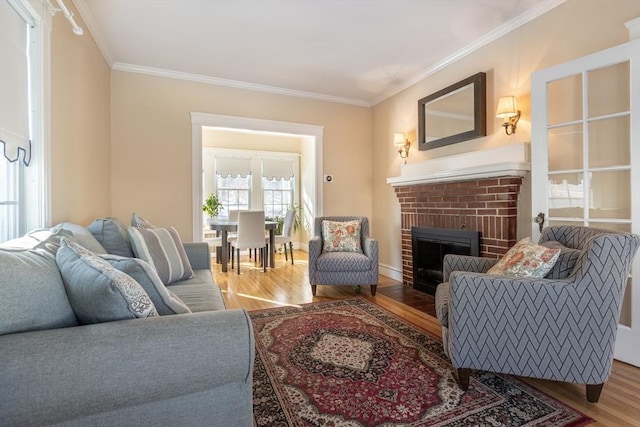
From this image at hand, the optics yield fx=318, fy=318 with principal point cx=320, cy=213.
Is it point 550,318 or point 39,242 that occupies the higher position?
point 39,242

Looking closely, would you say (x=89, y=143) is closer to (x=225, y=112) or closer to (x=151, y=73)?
(x=151, y=73)

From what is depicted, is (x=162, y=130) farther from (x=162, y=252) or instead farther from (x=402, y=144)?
(x=402, y=144)

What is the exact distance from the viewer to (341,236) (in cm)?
378

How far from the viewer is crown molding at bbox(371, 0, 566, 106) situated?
2.54 metres

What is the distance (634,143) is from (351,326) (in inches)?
88.6

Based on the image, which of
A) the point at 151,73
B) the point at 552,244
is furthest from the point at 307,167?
the point at 552,244

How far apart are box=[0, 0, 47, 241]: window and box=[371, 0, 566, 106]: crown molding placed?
346 cm

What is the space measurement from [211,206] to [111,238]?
4.42 metres

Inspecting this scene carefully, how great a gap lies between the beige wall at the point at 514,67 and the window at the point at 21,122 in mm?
3498

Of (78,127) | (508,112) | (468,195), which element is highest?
(508,112)

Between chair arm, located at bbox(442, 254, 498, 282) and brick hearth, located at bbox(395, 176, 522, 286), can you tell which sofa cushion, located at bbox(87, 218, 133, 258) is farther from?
brick hearth, located at bbox(395, 176, 522, 286)

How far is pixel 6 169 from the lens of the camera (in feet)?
5.76

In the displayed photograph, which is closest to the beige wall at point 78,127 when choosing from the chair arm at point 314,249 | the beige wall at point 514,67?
the chair arm at point 314,249

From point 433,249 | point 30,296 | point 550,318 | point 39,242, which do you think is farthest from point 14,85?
point 433,249
